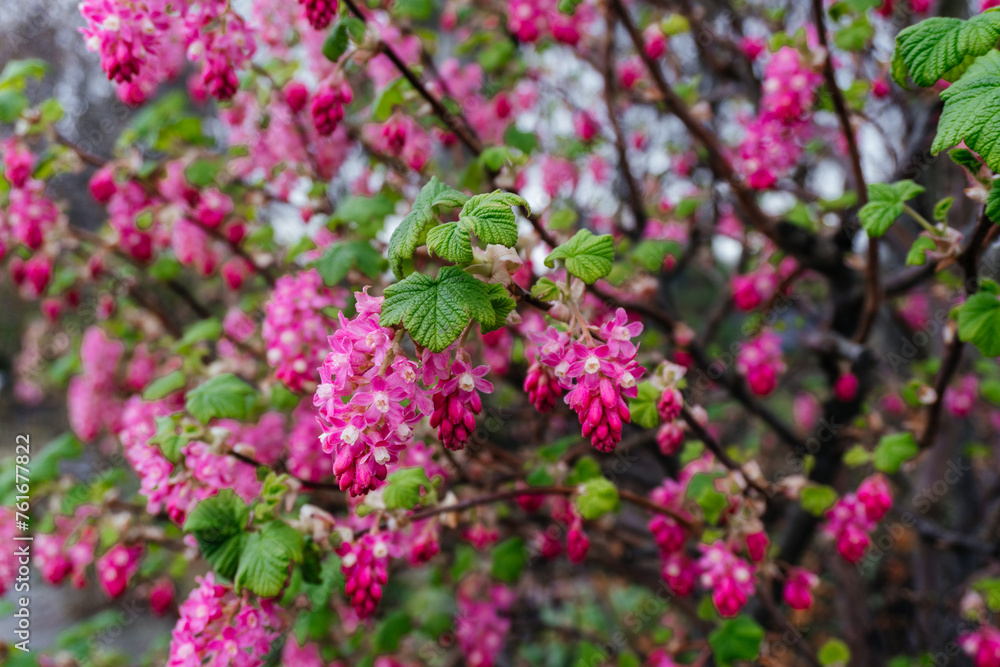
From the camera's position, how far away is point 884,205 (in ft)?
5.17

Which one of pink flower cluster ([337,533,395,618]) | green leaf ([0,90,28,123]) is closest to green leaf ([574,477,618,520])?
pink flower cluster ([337,533,395,618])

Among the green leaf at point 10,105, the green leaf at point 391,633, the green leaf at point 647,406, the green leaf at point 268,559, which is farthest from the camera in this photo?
the green leaf at point 391,633

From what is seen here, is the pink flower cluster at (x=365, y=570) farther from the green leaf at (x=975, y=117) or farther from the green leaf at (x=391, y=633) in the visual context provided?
the green leaf at (x=975, y=117)

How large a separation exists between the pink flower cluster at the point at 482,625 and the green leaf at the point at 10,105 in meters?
2.98

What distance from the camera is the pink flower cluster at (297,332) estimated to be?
1.90m

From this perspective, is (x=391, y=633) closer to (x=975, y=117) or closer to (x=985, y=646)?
(x=985, y=646)

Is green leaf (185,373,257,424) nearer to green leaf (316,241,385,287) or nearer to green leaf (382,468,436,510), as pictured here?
green leaf (316,241,385,287)

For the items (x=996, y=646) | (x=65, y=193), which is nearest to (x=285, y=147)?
(x=996, y=646)

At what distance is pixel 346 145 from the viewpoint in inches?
126

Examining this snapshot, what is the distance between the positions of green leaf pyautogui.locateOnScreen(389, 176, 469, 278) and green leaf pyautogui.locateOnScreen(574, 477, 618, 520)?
3.06ft

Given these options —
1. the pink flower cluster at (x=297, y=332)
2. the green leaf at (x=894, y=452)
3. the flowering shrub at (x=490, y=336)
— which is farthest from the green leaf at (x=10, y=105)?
the green leaf at (x=894, y=452)

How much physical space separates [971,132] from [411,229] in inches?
40.5

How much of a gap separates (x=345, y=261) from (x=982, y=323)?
1744 millimetres

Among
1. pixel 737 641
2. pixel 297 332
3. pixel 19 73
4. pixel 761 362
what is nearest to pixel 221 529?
pixel 297 332
